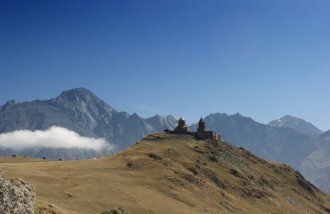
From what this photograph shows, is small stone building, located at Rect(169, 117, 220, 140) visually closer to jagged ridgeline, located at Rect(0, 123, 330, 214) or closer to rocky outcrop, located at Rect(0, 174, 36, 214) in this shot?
jagged ridgeline, located at Rect(0, 123, 330, 214)

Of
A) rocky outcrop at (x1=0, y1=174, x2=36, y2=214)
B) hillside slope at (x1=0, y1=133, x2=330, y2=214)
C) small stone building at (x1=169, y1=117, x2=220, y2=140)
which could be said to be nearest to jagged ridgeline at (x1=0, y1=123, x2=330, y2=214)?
hillside slope at (x1=0, y1=133, x2=330, y2=214)

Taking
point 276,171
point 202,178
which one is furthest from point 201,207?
point 276,171

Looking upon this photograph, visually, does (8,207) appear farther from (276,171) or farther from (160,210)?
(276,171)

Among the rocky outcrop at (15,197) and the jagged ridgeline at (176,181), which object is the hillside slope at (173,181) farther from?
the rocky outcrop at (15,197)

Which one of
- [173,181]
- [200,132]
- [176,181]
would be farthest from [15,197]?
[200,132]

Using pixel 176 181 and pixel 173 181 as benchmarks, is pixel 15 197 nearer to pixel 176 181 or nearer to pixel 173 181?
pixel 173 181

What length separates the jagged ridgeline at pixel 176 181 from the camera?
98062mm

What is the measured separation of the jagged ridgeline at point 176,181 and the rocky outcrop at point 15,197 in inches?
1937

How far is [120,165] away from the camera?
128875 mm

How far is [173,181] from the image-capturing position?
12362cm

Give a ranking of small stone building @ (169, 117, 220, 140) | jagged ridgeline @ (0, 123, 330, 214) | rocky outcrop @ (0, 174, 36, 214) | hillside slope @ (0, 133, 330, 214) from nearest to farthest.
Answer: rocky outcrop @ (0, 174, 36, 214), hillside slope @ (0, 133, 330, 214), jagged ridgeline @ (0, 123, 330, 214), small stone building @ (169, 117, 220, 140)

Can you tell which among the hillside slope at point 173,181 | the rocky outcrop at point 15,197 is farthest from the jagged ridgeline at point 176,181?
the rocky outcrop at point 15,197

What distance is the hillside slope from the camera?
9788cm

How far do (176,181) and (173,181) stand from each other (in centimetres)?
128
